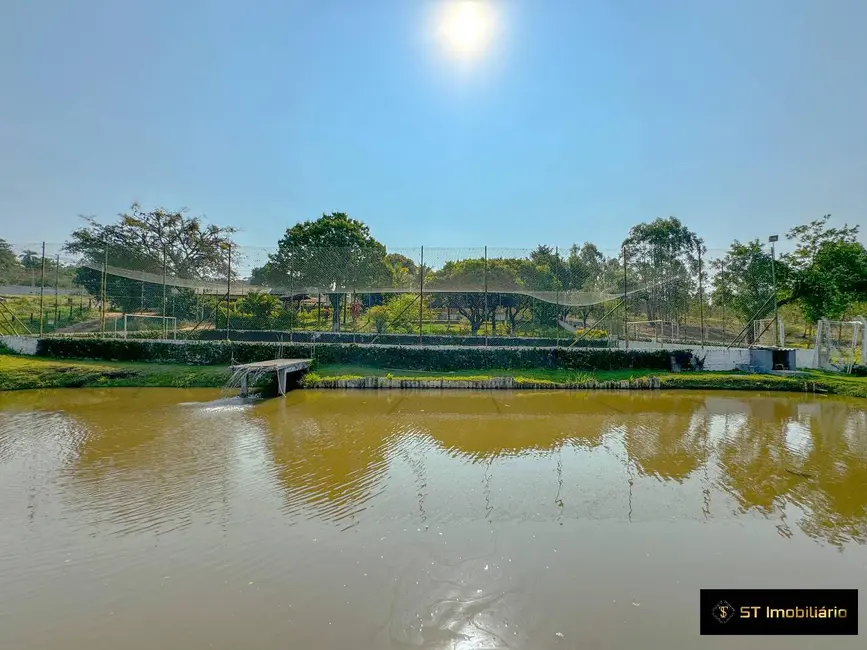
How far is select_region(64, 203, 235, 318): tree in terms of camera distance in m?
18.9

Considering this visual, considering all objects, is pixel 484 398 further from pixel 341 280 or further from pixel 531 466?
pixel 341 280

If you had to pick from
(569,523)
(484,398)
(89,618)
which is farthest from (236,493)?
(484,398)

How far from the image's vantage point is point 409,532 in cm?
381

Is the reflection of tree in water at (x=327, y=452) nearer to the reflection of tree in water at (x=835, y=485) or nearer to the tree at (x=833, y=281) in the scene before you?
the reflection of tree in water at (x=835, y=485)

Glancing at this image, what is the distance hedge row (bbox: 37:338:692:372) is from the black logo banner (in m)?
11.1

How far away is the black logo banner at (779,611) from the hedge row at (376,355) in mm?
11057

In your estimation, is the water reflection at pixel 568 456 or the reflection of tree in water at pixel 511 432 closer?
the water reflection at pixel 568 456

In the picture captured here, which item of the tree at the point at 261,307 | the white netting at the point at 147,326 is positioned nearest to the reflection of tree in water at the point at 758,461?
the tree at the point at 261,307

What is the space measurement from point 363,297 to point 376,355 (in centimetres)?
872

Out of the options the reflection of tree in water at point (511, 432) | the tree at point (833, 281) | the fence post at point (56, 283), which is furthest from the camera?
the fence post at point (56, 283)

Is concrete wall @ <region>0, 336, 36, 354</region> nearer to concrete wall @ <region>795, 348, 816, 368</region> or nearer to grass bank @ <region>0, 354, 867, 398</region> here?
grass bank @ <region>0, 354, 867, 398</region>

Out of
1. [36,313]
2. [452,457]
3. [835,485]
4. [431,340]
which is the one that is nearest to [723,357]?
[431,340]

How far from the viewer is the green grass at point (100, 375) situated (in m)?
12.0

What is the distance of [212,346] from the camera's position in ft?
46.8
